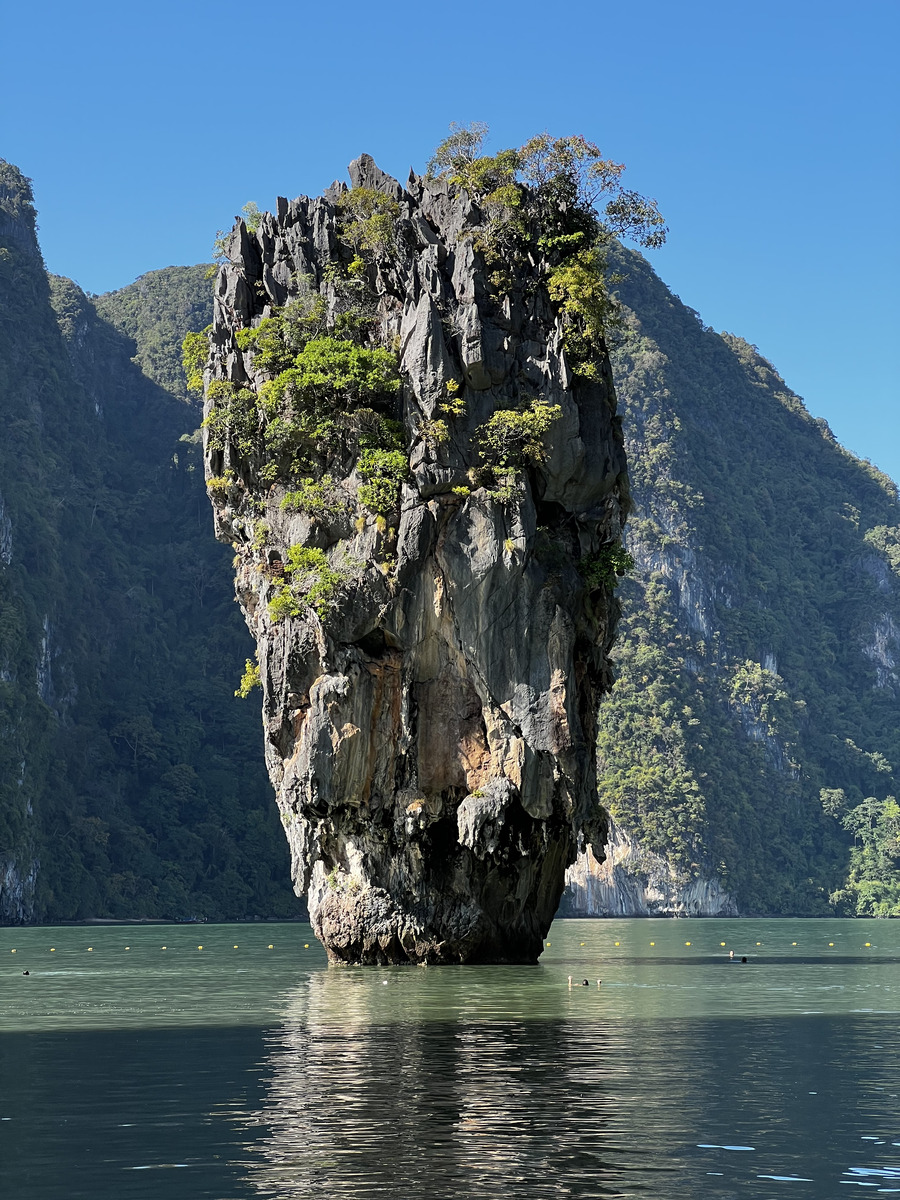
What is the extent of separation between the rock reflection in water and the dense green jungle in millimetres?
81185

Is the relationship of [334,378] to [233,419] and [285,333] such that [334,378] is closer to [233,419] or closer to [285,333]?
[285,333]

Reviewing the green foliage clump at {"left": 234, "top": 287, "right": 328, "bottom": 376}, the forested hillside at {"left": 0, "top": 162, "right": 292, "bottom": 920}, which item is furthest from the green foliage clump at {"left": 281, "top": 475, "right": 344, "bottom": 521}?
the forested hillside at {"left": 0, "top": 162, "right": 292, "bottom": 920}

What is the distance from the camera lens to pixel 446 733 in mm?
36000

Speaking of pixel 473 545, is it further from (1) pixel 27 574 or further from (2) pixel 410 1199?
(1) pixel 27 574

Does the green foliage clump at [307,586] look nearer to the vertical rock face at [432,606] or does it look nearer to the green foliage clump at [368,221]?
the vertical rock face at [432,606]

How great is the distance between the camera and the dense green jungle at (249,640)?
114 m

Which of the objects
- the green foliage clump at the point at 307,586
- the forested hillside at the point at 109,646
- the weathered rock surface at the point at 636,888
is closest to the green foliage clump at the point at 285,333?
the green foliage clump at the point at 307,586

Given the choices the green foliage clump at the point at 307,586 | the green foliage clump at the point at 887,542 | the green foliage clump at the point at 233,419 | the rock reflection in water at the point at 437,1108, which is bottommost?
the rock reflection in water at the point at 437,1108

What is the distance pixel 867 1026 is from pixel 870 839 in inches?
4454

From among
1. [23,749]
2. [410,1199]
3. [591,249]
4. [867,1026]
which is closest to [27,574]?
[23,749]

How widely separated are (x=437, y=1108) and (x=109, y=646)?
12414 cm

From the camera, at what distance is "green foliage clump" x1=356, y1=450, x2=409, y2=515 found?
3519 cm

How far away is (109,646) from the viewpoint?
135 metres

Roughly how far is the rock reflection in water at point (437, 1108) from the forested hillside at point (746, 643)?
3859 inches
